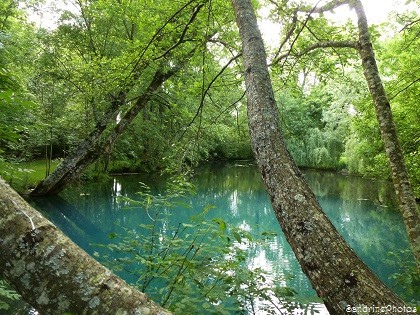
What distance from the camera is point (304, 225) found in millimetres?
1523

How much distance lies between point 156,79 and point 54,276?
10279mm

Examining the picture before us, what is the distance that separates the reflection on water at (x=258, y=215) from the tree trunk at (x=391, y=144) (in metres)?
1.11

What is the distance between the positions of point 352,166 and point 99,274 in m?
21.3

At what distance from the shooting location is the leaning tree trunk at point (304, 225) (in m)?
1.36

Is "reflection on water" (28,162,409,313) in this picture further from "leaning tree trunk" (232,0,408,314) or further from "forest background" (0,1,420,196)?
"leaning tree trunk" (232,0,408,314)

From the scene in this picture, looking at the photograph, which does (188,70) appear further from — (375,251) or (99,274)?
(99,274)

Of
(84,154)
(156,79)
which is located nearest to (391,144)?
(156,79)

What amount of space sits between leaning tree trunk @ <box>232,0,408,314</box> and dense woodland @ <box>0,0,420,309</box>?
51.0 inches

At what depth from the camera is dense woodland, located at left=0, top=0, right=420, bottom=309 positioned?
5109 mm

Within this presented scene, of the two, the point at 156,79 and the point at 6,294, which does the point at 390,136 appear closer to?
the point at 6,294

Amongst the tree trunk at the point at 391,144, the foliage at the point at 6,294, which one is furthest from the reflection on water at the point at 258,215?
the foliage at the point at 6,294

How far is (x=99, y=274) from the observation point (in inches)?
37.0

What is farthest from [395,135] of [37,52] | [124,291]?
[37,52]

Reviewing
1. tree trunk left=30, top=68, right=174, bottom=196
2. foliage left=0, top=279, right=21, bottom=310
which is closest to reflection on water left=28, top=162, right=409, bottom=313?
tree trunk left=30, top=68, right=174, bottom=196
